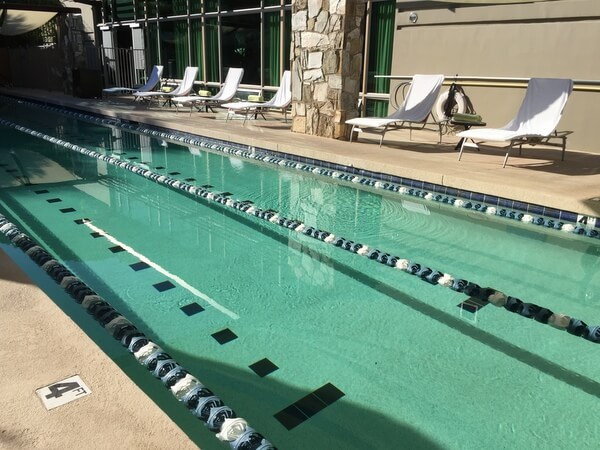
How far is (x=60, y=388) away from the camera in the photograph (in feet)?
5.54

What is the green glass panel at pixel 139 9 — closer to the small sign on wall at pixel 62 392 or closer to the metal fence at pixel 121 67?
the metal fence at pixel 121 67

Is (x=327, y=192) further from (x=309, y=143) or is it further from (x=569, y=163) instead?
(x=569, y=163)

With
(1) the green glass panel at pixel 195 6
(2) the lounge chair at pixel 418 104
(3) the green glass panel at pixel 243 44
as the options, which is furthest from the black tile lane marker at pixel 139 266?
(1) the green glass panel at pixel 195 6

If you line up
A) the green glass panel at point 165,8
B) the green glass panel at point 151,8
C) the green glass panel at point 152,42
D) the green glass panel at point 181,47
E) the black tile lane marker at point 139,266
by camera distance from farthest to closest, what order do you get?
the green glass panel at point 152,42, the green glass panel at point 151,8, the green glass panel at point 165,8, the green glass panel at point 181,47, the black tile lane marker at point 139,266

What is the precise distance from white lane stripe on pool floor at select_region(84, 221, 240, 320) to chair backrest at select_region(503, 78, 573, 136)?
4.06m

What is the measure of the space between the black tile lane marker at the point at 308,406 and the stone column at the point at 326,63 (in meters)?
5.76

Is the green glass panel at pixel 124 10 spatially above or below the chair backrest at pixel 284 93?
above

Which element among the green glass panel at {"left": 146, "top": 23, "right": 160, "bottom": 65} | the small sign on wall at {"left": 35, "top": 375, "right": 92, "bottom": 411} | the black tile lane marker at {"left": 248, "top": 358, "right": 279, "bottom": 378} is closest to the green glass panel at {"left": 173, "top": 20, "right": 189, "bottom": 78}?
the green glass panel at {"left": 146, "top": 23, "right": 160, "bottom": 65}

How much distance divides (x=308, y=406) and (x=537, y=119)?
4.90 m

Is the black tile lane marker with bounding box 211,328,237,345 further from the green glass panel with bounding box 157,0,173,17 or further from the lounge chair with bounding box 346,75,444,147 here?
the green glass panel with bounding box 157,0,173,17

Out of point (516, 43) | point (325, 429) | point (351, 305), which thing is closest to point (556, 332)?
point (351, 305)

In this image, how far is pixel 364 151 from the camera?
6383 millimetres

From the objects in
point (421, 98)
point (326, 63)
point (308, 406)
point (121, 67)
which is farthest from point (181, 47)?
point (308, 406)

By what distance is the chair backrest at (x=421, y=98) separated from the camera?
22.5ft
